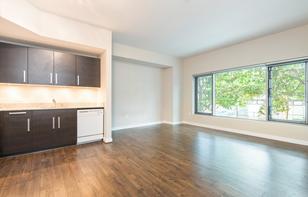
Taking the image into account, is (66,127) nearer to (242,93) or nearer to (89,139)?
(89,139)

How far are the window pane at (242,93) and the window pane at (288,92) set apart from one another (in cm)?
24

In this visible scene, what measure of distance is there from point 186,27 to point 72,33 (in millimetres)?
2581

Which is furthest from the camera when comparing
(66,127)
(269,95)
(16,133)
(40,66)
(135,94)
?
(135,94)

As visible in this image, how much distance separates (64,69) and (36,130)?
1434mm

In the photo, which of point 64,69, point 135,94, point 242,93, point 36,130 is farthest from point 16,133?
point 242,93

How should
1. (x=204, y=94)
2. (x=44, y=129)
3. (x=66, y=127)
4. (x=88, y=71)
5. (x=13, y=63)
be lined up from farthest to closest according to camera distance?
1. (x=204, y=94)
2. (x=88, y=71)
3. (x=66, y=127)
4. (x=44, y=129)
5. (x=13, y=63)

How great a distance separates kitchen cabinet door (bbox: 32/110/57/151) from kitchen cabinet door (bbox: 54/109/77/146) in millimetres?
91

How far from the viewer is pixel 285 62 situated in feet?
12.6

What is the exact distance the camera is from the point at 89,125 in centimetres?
365

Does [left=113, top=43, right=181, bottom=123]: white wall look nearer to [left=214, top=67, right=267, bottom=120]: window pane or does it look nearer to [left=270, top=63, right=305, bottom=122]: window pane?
[left=214, top=67, right=267, bottom=120]: window pane

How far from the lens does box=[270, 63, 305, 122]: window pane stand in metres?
3.66

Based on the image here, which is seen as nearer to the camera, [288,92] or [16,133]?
Result: [16,133]

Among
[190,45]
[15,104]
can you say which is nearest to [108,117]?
[15,104]

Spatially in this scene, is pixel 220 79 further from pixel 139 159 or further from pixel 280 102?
pixel 139 159
